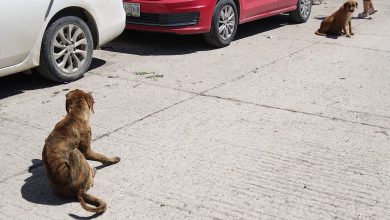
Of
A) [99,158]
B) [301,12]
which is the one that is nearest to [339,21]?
[301,12]

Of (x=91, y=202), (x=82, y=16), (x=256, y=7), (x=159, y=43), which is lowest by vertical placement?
(x=159, y=43)

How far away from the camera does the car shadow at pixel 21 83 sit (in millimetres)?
6371

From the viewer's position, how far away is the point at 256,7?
368 inches

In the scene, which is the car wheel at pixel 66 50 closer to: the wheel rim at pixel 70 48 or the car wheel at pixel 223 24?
the wheel rim at pixel 70 48

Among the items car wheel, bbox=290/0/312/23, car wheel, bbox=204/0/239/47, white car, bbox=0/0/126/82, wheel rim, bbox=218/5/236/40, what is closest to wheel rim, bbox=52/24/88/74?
white car, bbox=0/0/126/82

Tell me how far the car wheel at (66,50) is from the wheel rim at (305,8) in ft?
17.9

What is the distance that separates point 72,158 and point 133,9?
4.78m

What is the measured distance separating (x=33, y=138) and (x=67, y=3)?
203cm

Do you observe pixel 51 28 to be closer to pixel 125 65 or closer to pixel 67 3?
pixel 67 3

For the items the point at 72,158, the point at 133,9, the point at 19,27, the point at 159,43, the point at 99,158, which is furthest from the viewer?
the point at 159,43

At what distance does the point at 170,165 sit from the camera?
4527 millimetres

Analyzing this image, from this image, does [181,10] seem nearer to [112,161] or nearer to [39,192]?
[112,161]

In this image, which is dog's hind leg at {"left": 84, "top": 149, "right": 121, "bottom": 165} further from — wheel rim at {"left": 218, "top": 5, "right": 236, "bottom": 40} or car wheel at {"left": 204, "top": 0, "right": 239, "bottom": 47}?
wheel rim at {"left": 218, "top": 5, "right": 236, "bottom": 40}

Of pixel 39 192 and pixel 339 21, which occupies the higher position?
pixel 339 21
